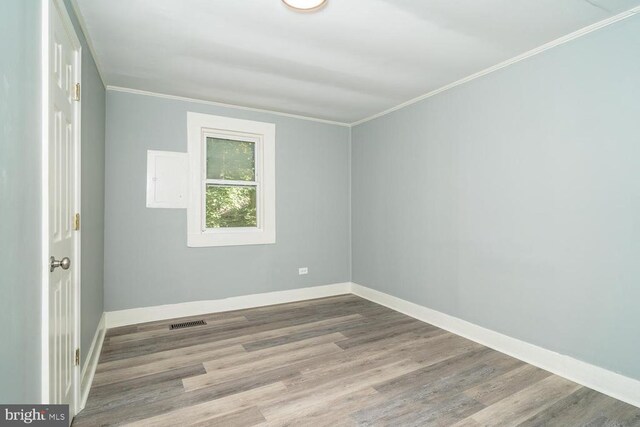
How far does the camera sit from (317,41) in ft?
7.97

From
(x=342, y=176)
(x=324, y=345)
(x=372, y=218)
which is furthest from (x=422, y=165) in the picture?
(x=324, y=345)

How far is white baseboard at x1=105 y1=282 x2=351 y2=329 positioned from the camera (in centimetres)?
340

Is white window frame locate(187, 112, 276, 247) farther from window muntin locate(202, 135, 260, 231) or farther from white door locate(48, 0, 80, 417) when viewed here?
white door locate(48, 0, 80, 417)

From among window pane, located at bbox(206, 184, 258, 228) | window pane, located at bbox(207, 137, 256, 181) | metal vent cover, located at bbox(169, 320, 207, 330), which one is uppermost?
window pane, located at bbox(207, 137, 256, 181)

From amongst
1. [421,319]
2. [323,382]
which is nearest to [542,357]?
[421,319]

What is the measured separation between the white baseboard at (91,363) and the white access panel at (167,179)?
132 centimetres

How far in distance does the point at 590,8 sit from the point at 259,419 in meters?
3.29

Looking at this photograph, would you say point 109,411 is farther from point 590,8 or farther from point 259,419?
point 590,8

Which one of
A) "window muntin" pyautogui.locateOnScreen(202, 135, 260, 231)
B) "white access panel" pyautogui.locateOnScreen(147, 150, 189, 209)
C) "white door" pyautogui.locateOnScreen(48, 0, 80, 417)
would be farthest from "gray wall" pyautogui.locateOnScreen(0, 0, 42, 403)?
"window muntin" pyautogui.locateOnScreen(202, 135, 260, 231)

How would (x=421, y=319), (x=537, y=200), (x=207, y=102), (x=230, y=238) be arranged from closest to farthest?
(x=537, y=200)
(x=421, y=319)
(x=207, y=102)
(x=230, y=238)

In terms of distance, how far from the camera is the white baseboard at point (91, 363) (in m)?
2.08

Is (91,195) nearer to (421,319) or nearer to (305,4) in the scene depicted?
(305,4)

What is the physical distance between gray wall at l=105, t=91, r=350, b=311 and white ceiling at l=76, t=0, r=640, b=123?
→ 47 centimetres

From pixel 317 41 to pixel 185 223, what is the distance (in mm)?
2445
